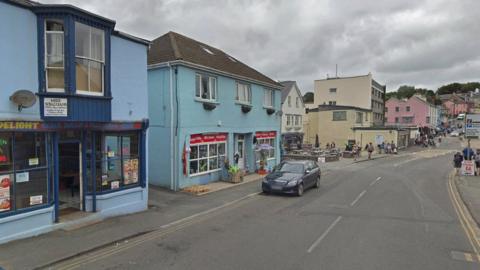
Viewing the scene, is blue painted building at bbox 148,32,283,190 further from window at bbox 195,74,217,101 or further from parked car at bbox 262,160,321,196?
parked car at bbox 262,160,321,196

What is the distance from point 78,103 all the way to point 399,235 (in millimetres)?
9503

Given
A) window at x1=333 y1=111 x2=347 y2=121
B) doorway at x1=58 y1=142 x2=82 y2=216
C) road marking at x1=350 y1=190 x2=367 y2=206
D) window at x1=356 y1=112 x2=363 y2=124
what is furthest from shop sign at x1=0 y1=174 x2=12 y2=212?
window at x1=356 y1=112 x2=363 y2=124

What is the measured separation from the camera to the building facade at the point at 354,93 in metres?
64.2

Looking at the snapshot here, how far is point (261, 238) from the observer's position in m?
8.91

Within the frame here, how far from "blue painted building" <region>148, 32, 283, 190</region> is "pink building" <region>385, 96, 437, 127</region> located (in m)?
72.5

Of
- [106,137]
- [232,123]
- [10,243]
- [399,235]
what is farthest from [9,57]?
[232,123]

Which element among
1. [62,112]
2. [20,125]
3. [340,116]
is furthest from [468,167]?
[20,125]

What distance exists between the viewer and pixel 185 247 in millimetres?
8117

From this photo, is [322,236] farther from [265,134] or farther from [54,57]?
[265,134]

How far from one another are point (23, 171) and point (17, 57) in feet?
9.17

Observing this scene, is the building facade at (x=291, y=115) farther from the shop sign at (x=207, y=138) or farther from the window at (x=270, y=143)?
the shop sign at (x=207, y=138)

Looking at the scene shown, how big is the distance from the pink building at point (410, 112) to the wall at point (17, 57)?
85079mm

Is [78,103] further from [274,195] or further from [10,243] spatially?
[274,195]

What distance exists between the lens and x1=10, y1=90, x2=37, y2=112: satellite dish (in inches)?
317
